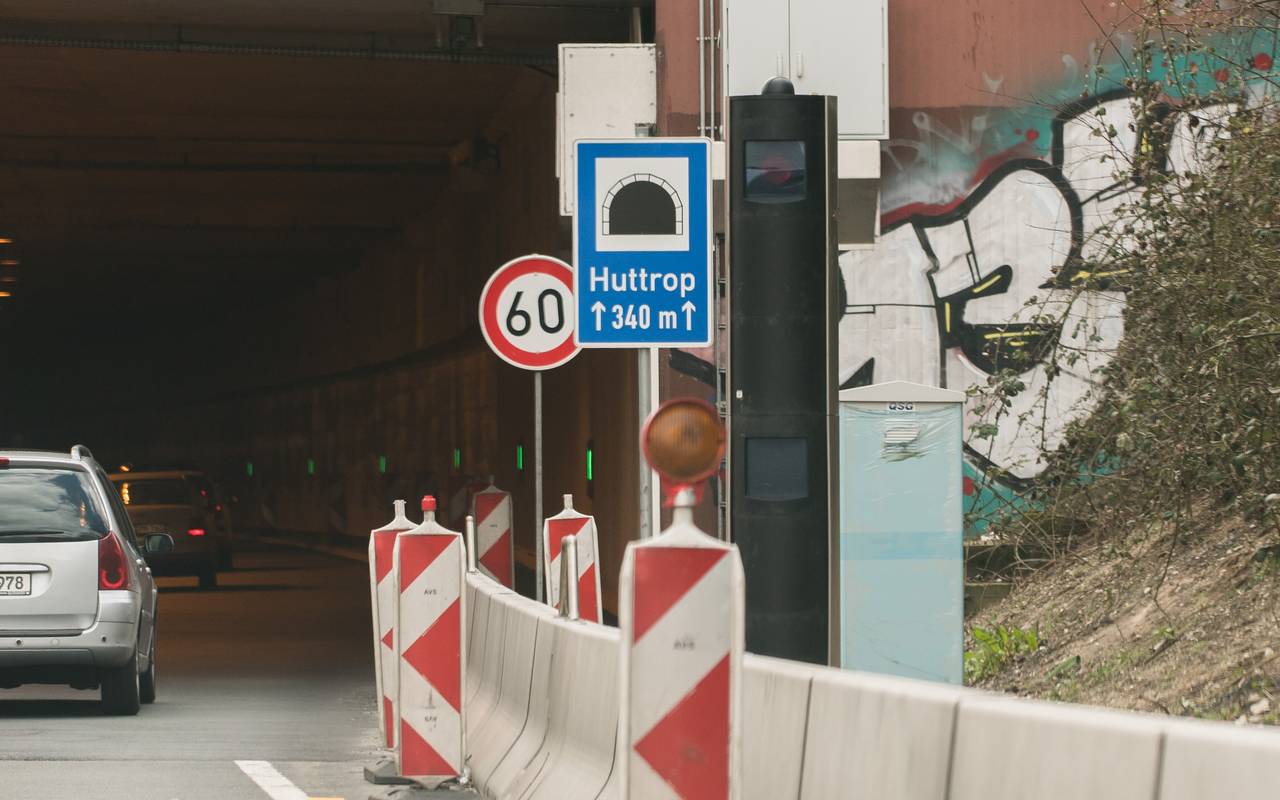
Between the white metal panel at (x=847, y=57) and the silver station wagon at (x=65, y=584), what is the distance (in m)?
7.49

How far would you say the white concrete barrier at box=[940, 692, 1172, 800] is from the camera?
3650 millimetres

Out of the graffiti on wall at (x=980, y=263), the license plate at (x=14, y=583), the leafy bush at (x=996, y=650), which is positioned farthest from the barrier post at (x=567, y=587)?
the graffiti on wall at (x=980, y=263)

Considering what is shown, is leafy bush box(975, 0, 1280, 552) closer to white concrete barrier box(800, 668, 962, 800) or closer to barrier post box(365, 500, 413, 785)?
barrier post box(365, 500, 413, 785)

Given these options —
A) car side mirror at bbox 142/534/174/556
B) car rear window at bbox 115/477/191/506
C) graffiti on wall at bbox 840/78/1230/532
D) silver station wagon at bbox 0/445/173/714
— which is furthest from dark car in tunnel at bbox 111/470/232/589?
silver station wagon at bbox 0/445/173/714

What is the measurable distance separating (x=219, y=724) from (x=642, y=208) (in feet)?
17.5

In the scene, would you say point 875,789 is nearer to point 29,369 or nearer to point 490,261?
point 490,261

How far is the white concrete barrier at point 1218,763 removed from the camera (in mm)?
3285

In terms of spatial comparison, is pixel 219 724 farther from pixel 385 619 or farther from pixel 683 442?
pixel 683 442

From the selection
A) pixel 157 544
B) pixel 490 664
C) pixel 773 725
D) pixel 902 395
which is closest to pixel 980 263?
pixel 902 395

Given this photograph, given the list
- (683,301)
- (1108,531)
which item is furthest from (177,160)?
(683,301)

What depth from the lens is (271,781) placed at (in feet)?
33.0

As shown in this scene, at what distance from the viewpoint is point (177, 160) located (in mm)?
35688

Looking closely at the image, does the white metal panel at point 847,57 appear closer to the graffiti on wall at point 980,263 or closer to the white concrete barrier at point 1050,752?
the graffiti on wall at point 980,263

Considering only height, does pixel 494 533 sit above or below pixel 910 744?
below
